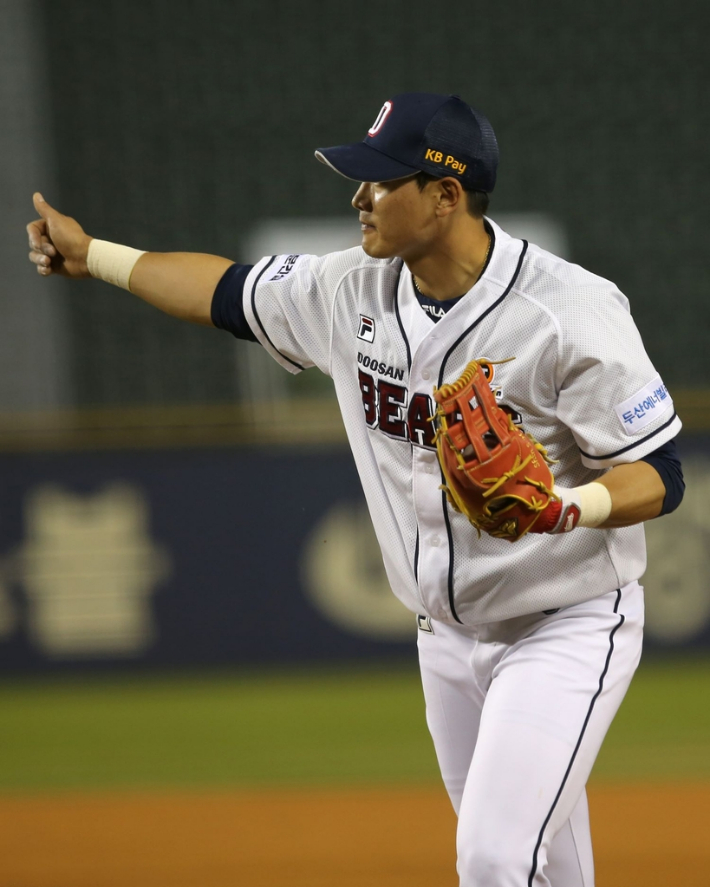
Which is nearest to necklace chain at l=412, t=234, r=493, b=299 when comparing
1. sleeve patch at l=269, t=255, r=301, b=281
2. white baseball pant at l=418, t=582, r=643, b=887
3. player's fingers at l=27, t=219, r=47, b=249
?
sleeve patch at l=269, t=255, r=301, b=281

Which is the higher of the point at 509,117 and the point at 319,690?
the point at 509,117

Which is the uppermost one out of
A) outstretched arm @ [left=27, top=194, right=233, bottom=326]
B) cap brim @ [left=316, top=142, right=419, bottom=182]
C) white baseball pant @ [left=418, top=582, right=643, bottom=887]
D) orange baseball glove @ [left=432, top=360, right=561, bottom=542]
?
cap brim @ [left=316, top=142, right=419, bottom=182]

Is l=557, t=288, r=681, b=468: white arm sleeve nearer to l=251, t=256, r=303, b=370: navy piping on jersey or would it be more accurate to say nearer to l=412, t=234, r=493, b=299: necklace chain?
l=412, t=234, r=493, b=299: necklace chain

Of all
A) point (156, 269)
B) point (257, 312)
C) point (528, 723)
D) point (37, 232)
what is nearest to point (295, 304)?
point (257, 312)

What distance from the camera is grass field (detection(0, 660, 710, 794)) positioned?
4.90m

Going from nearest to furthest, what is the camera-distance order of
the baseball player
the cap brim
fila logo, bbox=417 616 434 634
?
the baseball player, the cap brim, fila logo, bbox=417 616 434 634

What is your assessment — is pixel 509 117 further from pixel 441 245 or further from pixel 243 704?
pixel 441 245

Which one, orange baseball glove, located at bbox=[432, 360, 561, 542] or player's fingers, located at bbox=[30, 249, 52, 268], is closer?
orange baseball glove, located at bbox=[432, 360, 561, 542]

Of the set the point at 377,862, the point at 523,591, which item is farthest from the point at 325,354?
the point at 377,862

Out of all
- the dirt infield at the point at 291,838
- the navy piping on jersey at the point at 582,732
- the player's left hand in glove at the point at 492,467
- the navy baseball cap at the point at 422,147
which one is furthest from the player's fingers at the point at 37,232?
the dirt infield at the point at 291,838

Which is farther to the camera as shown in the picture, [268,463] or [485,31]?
[485,31]

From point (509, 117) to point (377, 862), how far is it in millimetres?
6025

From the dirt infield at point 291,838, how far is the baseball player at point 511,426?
1.42 meters

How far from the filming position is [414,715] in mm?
5621
